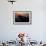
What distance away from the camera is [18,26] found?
220 inches

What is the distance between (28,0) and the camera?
18.2 feet

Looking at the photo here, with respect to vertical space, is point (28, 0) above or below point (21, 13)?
above

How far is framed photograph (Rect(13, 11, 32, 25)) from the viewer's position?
5.57 m

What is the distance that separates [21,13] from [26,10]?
0.24 meters

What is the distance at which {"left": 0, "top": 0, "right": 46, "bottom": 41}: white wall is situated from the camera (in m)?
5.56

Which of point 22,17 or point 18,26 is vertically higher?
Result: point 22,17

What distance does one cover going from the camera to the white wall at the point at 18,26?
556 centimetres

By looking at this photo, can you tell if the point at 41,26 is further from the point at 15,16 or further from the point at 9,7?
Result: the point at 9,7

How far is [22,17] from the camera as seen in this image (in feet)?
18.4

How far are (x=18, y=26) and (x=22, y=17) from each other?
410 millimetres

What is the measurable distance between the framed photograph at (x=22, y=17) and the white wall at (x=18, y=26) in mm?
124

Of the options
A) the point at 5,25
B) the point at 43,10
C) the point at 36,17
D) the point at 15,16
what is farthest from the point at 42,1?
the point at 5,25

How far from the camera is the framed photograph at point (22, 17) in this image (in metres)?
5.57

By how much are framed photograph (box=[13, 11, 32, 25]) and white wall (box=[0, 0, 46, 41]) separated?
0.41 feet
